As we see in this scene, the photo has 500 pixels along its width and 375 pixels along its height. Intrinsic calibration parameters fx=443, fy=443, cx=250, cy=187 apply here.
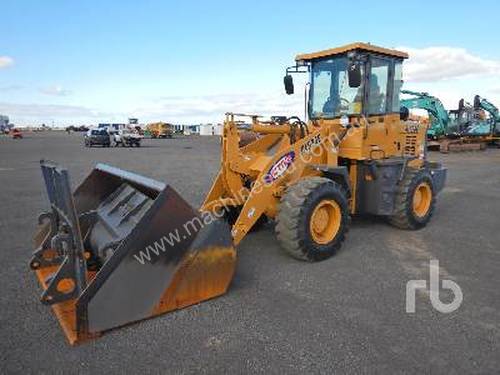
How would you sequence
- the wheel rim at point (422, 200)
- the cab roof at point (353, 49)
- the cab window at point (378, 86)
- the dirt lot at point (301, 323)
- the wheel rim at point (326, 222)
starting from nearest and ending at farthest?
the dirt lot at point (301, 323) < the wheel rim at point (326, 222) < the cab roof at point (353, 49) < the cab window at point (378, 86) < the wheel rim at point (422, 200)

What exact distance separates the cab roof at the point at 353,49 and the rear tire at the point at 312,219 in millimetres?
2185

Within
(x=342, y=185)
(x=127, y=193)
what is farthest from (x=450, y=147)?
(x=127, y=193)

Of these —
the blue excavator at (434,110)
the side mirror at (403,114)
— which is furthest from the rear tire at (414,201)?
the blue excavator at (434,110)

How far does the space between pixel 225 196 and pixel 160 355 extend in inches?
123

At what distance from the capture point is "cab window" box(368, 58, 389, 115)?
6.69 meters

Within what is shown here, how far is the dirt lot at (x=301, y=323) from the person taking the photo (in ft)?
10.7

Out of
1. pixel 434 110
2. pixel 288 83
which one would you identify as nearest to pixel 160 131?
pixel 434 110

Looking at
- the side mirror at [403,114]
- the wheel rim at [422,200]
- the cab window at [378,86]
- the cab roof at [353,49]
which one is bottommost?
the wheel rim at [422,200]

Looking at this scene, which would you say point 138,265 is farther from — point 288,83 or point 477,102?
point 477,102

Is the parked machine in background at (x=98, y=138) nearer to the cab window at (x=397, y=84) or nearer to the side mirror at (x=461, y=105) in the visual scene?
the side mirror at (x=461, y=105)

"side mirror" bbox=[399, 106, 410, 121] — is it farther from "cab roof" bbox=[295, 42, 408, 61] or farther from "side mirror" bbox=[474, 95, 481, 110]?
"side mirror" bbox=[474, 95, 481, 110]

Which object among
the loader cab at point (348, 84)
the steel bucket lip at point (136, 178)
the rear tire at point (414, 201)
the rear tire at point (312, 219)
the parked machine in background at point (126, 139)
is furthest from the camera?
the parked machine in background at point (126, 139)

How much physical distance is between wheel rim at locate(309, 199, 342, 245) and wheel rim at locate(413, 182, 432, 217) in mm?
2353

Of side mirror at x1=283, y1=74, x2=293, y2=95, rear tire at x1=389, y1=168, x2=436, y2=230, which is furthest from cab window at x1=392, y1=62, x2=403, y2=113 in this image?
side mirror at x1=283, y1=74, x2=293, y2=95
